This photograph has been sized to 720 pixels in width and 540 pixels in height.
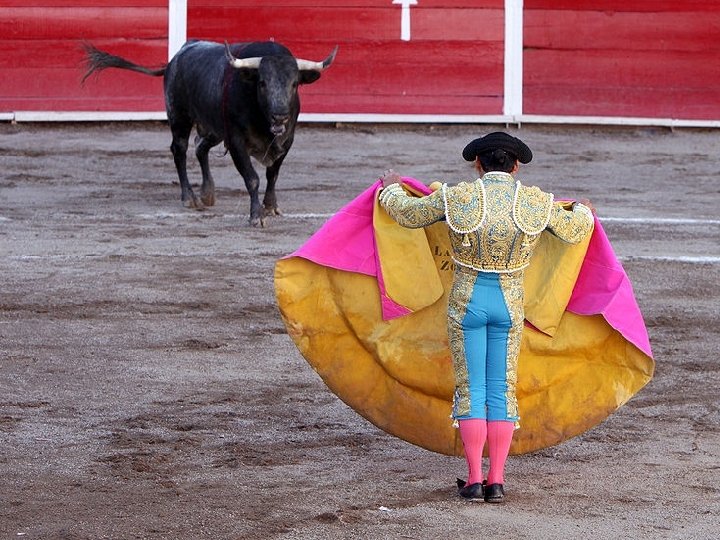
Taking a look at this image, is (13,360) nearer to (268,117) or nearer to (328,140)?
(268,117)

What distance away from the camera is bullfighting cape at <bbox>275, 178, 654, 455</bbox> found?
411 centimetres

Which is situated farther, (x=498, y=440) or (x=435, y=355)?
(x=435, y=355)

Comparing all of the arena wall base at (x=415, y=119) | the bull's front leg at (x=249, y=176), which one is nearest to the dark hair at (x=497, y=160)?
the bull's front leg at (x=249, y=176)

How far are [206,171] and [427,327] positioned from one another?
5.21 m

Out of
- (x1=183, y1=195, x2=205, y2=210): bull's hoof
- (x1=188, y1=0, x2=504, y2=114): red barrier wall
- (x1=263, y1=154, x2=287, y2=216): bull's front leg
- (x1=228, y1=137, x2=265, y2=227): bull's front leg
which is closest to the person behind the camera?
(x1=228, y1=137, x2=265, y2=227): bull's front leg

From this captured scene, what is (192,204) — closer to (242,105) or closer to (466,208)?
(242,105)

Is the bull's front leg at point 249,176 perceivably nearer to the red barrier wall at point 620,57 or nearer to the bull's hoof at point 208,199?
the bull's hoof at point 208,199

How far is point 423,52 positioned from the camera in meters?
12.1

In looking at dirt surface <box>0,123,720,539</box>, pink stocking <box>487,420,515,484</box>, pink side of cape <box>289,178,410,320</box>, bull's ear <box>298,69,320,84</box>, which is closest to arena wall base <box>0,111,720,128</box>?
dirt surface <box>0,123,720,539</box>

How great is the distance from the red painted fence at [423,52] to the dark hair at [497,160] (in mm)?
8291

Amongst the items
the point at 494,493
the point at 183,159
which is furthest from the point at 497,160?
the point at 183,159

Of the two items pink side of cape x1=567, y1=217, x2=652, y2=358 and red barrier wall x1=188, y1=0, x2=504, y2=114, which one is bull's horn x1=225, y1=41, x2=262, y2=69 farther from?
pink side of cape x1=567, y1=217, x2=652, y2=358

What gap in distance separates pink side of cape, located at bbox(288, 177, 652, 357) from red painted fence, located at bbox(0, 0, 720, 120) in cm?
789

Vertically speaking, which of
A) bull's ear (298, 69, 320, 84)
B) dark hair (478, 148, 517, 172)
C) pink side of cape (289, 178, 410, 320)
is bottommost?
pink side of cape (289, 178, 410, 320)
